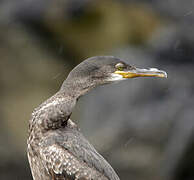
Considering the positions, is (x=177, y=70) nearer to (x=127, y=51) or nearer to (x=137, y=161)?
(x=127, y=51)

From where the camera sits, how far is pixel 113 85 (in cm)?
1243

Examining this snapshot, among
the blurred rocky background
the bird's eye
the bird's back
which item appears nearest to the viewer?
the bird's back

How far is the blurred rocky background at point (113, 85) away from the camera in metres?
10.6

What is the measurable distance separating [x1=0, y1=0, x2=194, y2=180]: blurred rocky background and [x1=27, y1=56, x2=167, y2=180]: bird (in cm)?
563

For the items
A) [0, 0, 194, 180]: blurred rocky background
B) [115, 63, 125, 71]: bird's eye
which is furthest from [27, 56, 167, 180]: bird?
[0, 0, 194, 180]: blurred rocky background

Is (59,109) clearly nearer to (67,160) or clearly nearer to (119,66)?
(67,160)

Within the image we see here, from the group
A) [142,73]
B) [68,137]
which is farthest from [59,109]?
[142,73]

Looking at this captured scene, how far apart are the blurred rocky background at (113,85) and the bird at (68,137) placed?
5628mm

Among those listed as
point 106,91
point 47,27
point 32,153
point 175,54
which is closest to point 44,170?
point 32,153

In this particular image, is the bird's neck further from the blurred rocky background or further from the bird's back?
the blurred rocky background

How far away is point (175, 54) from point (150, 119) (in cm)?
289

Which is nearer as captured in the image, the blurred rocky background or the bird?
the bird

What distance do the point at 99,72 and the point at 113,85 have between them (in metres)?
7.50

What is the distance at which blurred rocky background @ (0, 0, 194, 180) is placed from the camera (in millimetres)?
10625
